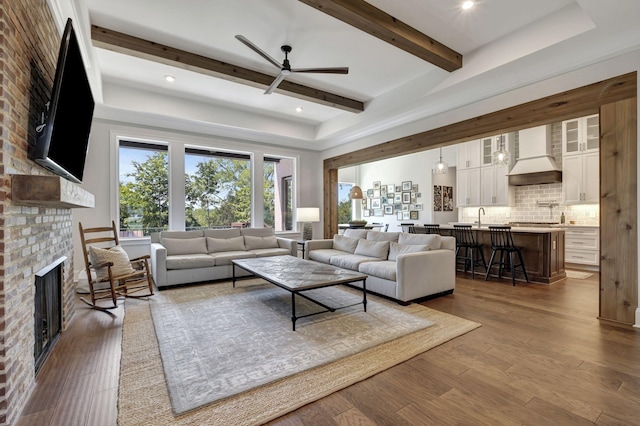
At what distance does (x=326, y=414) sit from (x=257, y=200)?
5.23m

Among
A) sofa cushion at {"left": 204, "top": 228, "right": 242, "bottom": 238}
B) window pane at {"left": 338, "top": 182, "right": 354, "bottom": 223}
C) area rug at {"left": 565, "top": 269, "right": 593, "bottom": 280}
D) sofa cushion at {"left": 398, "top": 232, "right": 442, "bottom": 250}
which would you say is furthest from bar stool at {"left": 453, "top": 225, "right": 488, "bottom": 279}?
window pane at {"left": 338, "top": 182, "right": 354, "bottom": 223}

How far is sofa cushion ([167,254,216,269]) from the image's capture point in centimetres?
436

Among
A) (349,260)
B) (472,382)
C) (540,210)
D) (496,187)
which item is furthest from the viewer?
(496,187)

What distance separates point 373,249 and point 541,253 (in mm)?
2830

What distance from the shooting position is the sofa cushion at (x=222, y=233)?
535cm

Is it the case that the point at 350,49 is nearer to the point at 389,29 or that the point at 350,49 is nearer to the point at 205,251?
the point at 389,29

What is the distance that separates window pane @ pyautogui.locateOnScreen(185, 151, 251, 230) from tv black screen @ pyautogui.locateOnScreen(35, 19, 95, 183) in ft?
9.92

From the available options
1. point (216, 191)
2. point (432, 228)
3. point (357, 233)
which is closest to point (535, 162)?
point (432, 228)

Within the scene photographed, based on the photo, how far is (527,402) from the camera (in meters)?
1.80

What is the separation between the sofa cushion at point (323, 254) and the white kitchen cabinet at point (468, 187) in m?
4.46

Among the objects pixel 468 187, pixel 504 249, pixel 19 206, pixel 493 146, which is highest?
pixel 493 146

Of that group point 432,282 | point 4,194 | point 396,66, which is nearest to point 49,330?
point 4,194

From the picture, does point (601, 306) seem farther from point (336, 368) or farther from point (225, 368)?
point (225, 368)

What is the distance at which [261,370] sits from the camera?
212 cm
